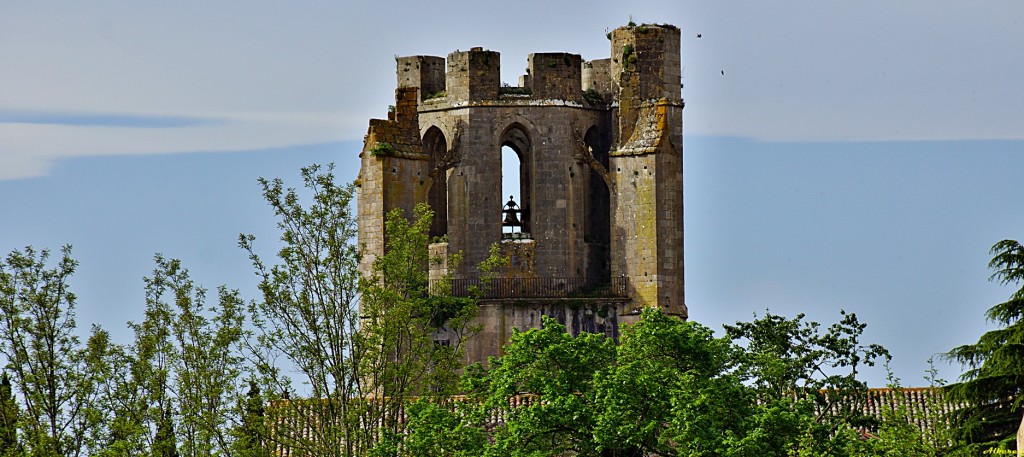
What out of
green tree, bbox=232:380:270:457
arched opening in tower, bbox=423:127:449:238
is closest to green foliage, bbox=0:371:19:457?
green tree, bbox=232:380:270:457

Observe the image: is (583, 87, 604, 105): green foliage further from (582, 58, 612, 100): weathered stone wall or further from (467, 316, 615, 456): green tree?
(467, 316, 615, 456): green tree

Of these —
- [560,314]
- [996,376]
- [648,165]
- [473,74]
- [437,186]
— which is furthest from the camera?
[437,186]

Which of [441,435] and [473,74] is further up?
[473,74]

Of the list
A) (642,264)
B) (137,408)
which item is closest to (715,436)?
(137,408)

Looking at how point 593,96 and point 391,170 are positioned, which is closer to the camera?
point 391,170

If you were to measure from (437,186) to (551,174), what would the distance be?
254 centimetres

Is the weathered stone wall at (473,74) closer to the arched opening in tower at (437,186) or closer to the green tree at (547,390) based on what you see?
the arched opening in tower at (437,186)

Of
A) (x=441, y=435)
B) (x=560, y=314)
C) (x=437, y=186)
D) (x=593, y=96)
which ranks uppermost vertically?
(x=593, y=96)

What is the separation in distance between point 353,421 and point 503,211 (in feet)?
54.6

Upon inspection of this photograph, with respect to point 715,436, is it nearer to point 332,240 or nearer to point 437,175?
point 332,240

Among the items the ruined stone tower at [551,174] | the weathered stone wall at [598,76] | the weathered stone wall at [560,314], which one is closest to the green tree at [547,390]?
the weathered stone wall at [560,314]

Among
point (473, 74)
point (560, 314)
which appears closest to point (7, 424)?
point (560, 314)

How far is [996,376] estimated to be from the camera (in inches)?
1732

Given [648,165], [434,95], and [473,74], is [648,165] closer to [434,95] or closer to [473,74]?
[473,74]
